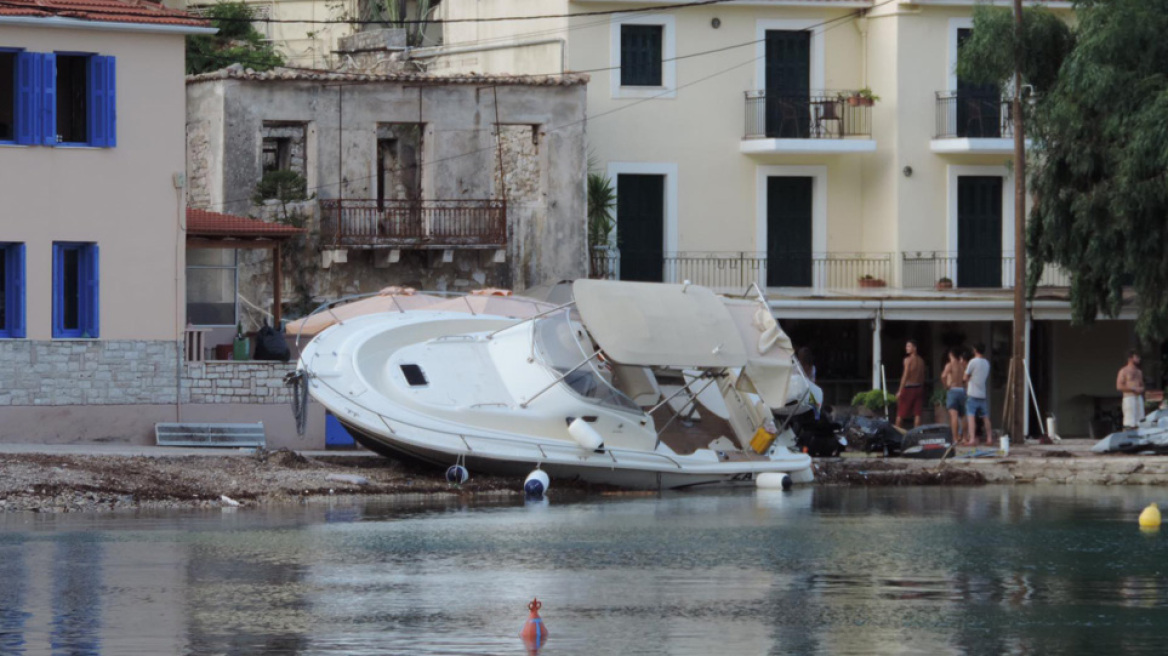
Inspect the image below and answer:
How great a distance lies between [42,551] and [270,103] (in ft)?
57.1

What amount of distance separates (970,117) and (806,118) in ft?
10.1

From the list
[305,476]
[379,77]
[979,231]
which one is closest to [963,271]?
[979,231]

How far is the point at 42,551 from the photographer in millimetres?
20625

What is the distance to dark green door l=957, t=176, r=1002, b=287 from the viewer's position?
40688mm

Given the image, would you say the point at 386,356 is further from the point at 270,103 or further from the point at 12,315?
the point at 270,103

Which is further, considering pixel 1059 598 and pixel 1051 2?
pixel 1051 2

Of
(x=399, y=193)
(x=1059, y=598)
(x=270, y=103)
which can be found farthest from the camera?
(x=399, y=193)

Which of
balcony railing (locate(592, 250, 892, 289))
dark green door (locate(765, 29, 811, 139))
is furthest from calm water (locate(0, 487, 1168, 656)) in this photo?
dark green door (locate(765, 29, 811, 139))

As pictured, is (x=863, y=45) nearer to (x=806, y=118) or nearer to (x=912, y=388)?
(x=806, y=118)

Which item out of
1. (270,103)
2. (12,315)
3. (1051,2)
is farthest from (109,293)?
(1051,2)

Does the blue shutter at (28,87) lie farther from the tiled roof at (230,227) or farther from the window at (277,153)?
the window at (277,153)

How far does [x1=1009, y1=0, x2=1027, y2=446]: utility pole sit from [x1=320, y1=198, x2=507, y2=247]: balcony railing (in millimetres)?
9156

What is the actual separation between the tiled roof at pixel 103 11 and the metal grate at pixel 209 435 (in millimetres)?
5644

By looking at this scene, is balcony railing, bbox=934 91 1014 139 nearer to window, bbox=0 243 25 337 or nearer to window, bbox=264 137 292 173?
window, bbox=264 137 292 173
